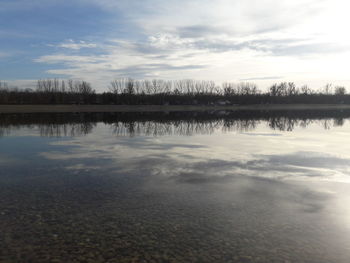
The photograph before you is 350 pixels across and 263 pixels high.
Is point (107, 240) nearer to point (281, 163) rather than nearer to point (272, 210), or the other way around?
point (272, 210)

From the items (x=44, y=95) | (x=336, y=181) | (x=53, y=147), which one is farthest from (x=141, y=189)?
(x=44, y=95)

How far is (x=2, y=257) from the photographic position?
193 inches

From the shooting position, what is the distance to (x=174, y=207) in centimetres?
714

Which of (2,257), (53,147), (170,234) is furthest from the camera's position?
(53,147)

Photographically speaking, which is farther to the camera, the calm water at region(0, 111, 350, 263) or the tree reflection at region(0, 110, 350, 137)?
the tree reflection at region(0, 110, 350, 137)

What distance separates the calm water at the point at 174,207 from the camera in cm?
521

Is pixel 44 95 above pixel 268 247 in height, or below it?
above

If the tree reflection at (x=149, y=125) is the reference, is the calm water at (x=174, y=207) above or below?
below

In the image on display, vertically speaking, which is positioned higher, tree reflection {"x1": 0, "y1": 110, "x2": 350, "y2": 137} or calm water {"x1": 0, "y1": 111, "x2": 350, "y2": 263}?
tree reflection {"x1": 0, "y1": 110, "x2": 350, "y2": 137}

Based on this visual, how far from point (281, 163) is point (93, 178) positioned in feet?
21.8

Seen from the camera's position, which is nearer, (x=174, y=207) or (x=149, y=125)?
(x=174, y=207)

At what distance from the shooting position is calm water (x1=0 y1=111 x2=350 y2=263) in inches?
205

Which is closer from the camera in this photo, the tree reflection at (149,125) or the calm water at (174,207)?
the calm water at (174,207)

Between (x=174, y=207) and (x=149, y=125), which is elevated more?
(x=149, y=125)
